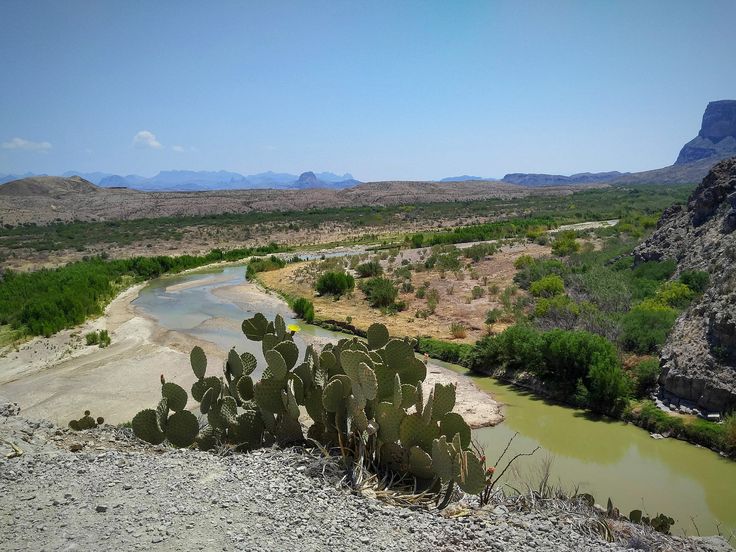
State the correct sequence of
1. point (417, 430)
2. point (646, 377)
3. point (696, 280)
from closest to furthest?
1. point (417, 430)
2. point (646, 377)
3. point (696, 280)

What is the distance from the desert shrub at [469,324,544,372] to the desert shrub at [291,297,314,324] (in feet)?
27.1

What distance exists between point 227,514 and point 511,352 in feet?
36.6

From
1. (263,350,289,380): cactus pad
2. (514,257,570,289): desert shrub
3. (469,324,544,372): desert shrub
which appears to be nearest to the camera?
(263,350,289,380): cactus pad

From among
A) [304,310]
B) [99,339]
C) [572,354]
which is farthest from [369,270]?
[572,354]

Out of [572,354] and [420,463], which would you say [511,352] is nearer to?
[572,354]

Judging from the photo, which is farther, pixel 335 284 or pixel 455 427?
pixel 335 284

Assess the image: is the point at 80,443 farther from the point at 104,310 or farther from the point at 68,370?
the point at 104,310

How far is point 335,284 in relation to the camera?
27.5 m

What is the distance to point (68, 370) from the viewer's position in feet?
52.1

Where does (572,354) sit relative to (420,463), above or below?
below

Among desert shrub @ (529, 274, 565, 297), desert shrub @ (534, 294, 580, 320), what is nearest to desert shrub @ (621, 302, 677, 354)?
desert shrub @ (534, 294, 580, 320)

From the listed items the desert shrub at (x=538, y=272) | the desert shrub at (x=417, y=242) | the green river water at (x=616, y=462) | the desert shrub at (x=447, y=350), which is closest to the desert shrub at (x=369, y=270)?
the desert shrub at (x=538, y=272)

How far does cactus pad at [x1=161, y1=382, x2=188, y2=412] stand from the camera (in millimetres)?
8133

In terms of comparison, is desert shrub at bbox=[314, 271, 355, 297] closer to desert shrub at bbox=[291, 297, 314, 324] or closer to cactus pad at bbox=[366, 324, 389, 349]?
desert shrub at bbox=[291, 297, 314, 324]
